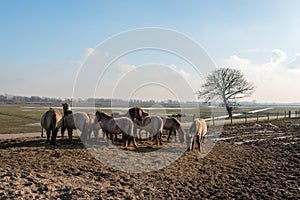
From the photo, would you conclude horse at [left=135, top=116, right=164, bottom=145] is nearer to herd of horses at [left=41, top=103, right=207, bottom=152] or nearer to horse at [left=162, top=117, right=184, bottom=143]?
herd of horses at [left=41, top=103, right=207, bottom=152]

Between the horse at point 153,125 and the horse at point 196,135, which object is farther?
the horse at point 153,125

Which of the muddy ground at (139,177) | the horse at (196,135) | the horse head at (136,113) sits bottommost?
the muddy ground at (139,177)

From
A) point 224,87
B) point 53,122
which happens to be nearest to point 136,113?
Result: point 53,122

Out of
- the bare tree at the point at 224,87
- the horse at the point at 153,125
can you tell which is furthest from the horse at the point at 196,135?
the bare tree at the point at 224,87

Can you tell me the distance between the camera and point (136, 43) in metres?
10.9

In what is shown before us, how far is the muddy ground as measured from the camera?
6945mm

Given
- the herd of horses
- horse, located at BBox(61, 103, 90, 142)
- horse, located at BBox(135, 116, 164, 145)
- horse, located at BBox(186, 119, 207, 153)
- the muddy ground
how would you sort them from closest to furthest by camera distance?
the muddy ground < the herd of horses < horse, located at BBox(186, 119, 207, 153) < horse, located at BBox(61, 103, 90, 142) < horse, located at BBox(135, 116, 164, 145)

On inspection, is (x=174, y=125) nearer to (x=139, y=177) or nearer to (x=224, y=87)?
(x=139, y=177)

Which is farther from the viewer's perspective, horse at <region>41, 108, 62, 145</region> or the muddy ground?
horse at <region>41, 108, 62, 145</region>

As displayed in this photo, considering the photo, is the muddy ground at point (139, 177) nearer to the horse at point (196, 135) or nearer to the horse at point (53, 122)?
the horse at point (53, 122)

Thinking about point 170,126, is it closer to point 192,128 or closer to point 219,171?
point 192,128

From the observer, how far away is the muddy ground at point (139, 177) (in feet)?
22.8

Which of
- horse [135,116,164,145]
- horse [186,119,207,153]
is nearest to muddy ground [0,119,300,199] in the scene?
horse [186,119,207,153]

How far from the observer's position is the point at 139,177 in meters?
8.31
